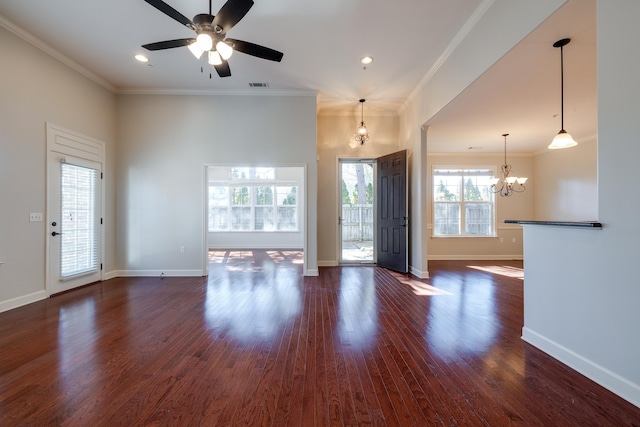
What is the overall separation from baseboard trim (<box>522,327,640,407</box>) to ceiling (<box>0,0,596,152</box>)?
2606 mm

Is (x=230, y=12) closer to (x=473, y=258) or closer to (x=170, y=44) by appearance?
(x=170, y=44)

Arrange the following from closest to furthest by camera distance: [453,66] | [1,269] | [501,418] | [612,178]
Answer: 1. [501,418]
2. [612,178]
3. [1,269]
4. [453,66]

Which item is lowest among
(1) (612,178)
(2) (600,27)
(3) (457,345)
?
(3) (457,345)

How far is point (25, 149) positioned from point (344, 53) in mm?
4391

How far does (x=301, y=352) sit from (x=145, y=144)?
4.71 m

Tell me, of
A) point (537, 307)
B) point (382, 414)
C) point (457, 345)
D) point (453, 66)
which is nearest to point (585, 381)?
point (537, 307)

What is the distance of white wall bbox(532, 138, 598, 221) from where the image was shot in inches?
220

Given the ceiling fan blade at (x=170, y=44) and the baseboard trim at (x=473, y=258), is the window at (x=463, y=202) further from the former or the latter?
the ceiling fan blade at (x=170, y=44)

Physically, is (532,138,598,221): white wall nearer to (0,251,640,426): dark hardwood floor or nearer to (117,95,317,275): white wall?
(0,251,640,426): dark hardwood floor

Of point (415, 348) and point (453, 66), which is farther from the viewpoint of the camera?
point (453, 66)

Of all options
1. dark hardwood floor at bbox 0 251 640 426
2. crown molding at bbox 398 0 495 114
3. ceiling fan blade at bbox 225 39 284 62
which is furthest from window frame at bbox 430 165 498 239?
ceiling fan blade at bbox 225 39 284 62

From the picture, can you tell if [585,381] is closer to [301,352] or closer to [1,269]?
[301,352]

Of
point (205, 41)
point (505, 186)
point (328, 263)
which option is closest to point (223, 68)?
point (205, 41)

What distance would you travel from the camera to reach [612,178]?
64.4 inches
